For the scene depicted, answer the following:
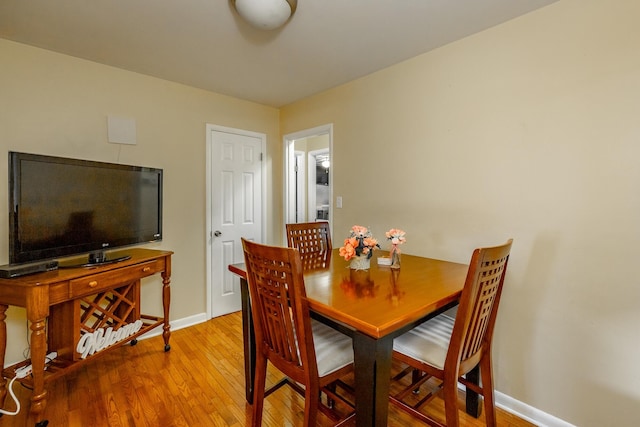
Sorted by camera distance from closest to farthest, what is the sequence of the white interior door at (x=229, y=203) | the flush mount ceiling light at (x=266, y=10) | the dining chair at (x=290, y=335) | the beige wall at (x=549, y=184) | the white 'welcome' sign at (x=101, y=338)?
the dining chair at (x=290, y=335), the beige wall at (x=549, y=184), the flush mount ceiling light at (x=266, y=10), the white 'welcome' sign at (x=101, y=338), the white interior door at (x=229, y=203)

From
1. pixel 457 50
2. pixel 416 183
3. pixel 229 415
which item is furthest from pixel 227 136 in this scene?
pixel 229 415

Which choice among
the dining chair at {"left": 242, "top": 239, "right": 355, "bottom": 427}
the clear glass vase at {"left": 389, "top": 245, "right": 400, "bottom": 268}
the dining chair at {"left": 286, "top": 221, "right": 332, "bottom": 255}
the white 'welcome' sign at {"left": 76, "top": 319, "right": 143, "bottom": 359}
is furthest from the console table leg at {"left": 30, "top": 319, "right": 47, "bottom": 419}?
the clear glass vase at {"left": 389, "top": 245, "right": 400, "bottom": 268}

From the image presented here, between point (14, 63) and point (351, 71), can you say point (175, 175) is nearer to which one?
point (14, 63)

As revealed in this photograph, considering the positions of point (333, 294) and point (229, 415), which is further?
point (229, 415)

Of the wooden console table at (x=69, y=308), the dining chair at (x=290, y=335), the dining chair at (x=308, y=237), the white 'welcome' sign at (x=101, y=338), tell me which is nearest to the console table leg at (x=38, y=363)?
the wooden console table at (x=69, y=308)

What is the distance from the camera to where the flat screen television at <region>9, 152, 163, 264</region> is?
5.53 feet

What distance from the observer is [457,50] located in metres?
2.05

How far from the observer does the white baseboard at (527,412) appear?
1.64 m

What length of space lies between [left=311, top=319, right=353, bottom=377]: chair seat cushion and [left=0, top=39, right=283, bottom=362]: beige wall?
1.96m

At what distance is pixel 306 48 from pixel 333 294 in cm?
178

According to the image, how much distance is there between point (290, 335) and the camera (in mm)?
1240

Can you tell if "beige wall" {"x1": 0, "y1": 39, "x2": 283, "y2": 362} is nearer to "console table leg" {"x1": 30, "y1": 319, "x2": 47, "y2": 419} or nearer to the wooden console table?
the wooden console table

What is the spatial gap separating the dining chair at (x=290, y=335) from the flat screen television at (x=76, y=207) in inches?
54.7

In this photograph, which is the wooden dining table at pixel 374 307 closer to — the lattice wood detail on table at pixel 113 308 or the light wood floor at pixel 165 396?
the light wood floor at pixel 165 396
